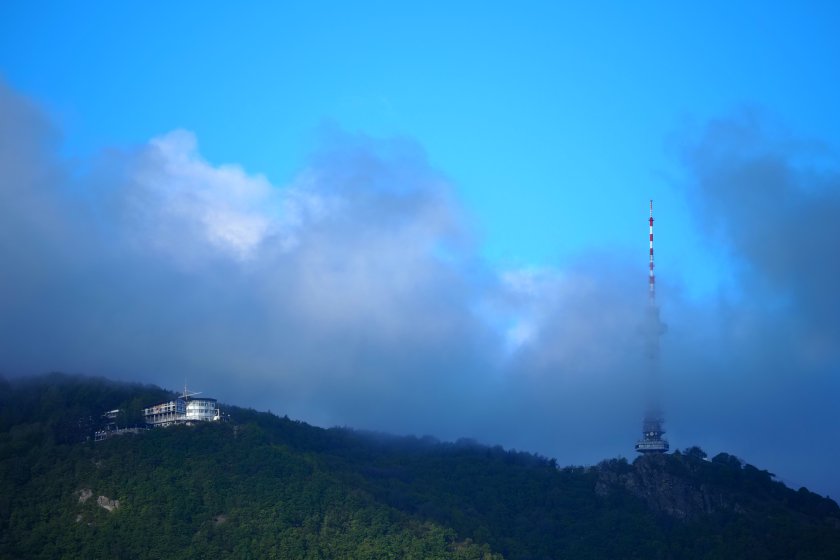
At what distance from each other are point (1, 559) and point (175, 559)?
23091 mm

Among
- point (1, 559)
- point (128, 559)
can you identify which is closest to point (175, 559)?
point (128, 559)

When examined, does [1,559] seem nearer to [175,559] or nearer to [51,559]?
[51,559]

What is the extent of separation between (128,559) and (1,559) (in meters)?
16.9

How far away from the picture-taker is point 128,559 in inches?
7844

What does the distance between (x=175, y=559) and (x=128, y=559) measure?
6.18m

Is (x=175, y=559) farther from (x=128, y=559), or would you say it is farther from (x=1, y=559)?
(x=1, y=559)

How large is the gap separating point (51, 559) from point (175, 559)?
53.6ft

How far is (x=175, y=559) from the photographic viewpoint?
654 ft

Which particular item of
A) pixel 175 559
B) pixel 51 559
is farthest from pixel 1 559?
pixel 175 559

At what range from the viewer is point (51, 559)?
654 ft

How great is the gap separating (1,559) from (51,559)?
22.3ft
